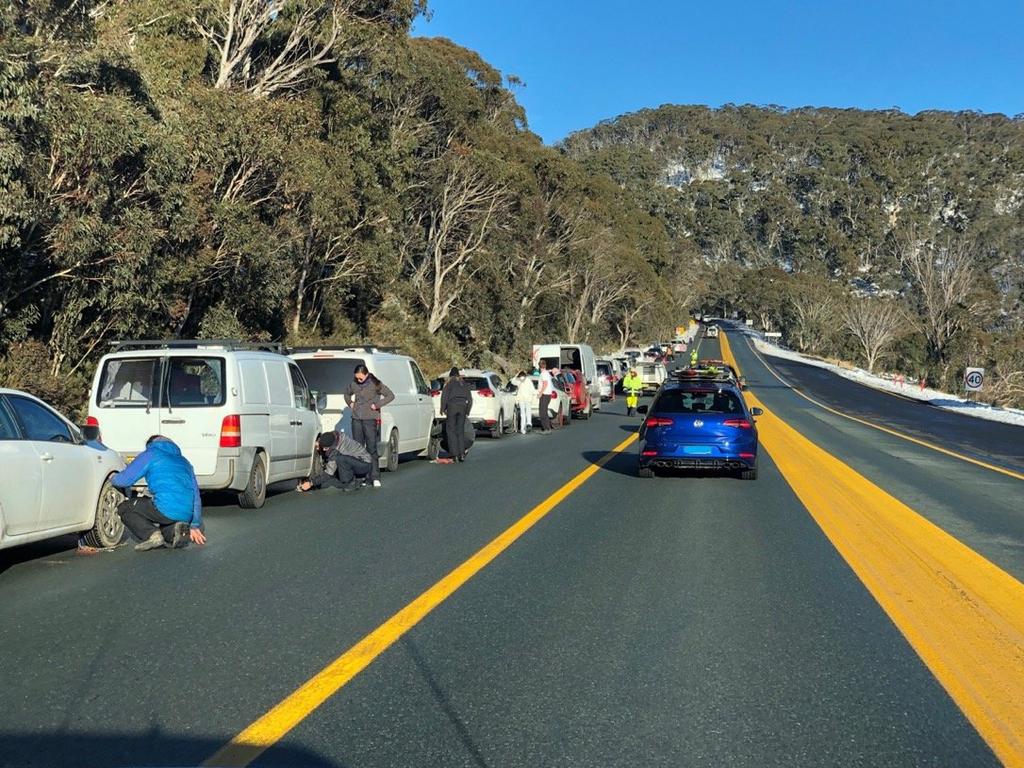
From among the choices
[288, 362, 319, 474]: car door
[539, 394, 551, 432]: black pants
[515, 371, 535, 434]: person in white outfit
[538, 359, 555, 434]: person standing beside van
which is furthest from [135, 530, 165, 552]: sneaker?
A: [539, 394, 551, 432]: black pants

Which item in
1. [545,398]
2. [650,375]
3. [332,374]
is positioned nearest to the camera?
[332,374]

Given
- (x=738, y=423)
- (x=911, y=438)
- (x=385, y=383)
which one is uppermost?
(x=385, y=383)

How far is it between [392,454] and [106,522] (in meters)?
7.53

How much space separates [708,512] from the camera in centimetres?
1217

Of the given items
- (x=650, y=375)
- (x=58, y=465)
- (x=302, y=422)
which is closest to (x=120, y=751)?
(x=58, y=465)

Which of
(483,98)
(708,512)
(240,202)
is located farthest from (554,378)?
(483,98)

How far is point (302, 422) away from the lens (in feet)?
45.2

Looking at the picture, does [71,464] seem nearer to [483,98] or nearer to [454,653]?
[454,653]

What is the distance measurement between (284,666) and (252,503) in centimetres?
668

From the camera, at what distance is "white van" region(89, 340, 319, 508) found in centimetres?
1167

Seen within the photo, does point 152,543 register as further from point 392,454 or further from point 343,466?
point 392,454

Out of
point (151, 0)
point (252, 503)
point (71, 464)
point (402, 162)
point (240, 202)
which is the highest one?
point (151, 0)

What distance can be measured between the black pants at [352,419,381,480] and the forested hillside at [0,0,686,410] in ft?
18.7

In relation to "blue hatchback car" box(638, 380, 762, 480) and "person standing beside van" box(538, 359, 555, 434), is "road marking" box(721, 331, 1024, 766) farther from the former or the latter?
"person standing beside van" box(538, 359, 555, 434)
